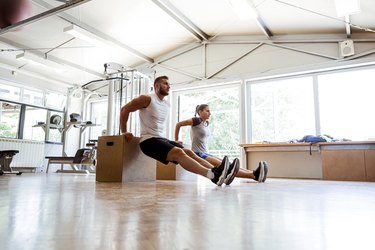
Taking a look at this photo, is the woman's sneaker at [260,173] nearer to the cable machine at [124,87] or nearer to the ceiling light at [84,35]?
the cable machine at [124,87]

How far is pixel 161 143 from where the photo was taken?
255cm

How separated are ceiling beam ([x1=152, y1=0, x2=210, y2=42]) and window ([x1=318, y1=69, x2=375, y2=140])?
2614mm

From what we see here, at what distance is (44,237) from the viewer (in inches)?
22.0

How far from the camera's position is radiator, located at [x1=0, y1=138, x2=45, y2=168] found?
6.38m

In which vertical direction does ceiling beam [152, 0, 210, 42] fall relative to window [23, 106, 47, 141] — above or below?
above

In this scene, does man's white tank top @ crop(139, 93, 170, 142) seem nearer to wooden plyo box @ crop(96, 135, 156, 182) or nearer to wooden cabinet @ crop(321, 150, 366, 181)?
wooden plyo box @ crop(96, 135, 156, 182)

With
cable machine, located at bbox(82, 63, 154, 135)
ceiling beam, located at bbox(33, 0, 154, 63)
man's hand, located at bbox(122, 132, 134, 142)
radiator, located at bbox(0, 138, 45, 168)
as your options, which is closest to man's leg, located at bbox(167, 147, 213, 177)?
man's hand, located at bbox(122, 132, 134, 142)

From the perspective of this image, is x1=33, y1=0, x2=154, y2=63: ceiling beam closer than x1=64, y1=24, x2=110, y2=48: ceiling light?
Yes

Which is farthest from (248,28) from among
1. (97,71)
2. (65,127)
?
(65,127)

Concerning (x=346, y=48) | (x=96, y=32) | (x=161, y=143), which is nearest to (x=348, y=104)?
(x=346, y=48)

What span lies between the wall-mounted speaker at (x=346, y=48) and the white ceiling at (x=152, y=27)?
0.13 m

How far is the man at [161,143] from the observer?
2.24 meters

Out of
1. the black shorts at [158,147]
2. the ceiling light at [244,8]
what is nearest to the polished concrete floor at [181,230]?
the black shorts at [158,147]

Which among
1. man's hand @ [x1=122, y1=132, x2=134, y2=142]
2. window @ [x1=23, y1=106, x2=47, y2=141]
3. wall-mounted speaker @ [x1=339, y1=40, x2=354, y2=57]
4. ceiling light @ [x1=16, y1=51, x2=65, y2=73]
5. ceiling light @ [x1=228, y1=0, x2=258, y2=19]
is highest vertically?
ceiling light @ [x1=228, y1=0, x2=258, y2=19]
